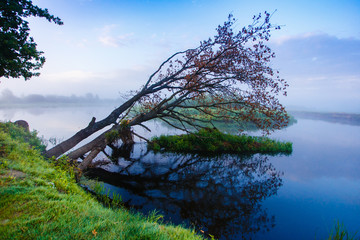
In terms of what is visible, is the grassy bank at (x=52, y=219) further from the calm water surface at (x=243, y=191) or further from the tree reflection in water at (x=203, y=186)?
the calm water surface at (x=243, y=191)

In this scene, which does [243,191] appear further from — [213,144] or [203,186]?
[213,144]

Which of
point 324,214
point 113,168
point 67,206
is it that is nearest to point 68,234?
point 67,206

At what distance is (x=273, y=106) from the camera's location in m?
9.31

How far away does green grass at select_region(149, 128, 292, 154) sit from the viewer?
13594mm

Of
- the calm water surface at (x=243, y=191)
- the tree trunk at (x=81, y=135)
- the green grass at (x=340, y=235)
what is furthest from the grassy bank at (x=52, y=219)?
the tree trunk at (x=81, y=135)

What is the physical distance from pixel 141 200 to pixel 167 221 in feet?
5.68

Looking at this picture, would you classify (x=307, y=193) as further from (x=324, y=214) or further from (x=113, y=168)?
(x=113, y=168)

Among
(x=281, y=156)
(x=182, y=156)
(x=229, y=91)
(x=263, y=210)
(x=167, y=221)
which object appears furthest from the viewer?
(x=281, y=156)

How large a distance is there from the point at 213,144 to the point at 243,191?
251 inches

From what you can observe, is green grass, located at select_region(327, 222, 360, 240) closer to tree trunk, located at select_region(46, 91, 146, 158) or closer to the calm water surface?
the calm water surface

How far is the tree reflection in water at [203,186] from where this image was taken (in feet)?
18.1

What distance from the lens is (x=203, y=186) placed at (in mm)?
7879

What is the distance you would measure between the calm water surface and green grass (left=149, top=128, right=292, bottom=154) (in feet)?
4.24

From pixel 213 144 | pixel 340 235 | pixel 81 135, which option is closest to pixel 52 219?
pixel 340 235
